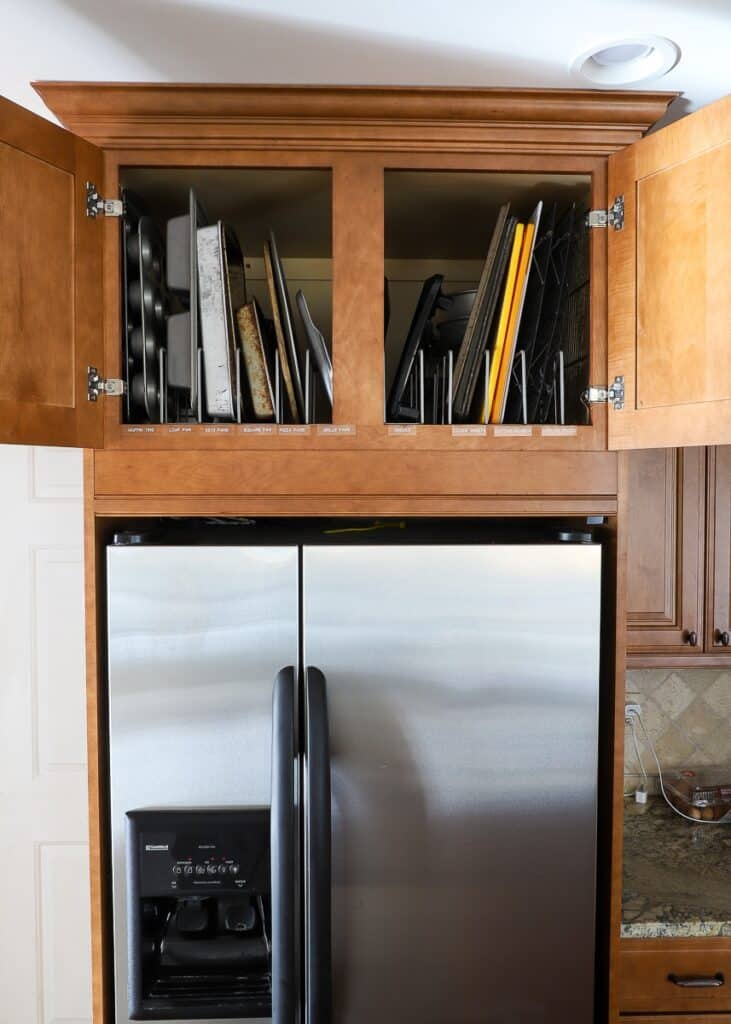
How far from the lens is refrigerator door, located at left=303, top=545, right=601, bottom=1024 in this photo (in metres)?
1.20

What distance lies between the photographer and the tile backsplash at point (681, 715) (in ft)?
6.71

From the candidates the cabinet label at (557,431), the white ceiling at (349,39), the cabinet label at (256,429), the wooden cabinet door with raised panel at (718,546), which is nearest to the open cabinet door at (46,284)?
the white ceiling at (349,39)

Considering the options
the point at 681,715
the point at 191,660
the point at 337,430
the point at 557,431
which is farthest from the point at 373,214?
the point at 681,715

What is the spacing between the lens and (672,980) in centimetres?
139

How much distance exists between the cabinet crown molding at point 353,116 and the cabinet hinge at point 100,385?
0.39 m

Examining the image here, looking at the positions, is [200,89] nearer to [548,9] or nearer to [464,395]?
[548,9]

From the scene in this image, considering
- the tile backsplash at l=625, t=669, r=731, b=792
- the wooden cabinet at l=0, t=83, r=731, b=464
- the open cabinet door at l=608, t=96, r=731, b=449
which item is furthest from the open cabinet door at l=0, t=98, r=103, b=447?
the tile backsplash at l=625, t=669, r=731, b=792

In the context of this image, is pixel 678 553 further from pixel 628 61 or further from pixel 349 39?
pixel 349 39

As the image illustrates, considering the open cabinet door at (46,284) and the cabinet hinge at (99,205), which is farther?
the cabinet hinge at (99,205)

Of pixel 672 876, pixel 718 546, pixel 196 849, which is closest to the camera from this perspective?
pixel 196 849

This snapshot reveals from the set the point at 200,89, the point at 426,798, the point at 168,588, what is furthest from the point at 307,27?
the point at 426,798

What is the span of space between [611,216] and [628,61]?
23 cm

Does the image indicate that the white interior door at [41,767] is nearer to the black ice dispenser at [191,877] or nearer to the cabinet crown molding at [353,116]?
the black ice dispenser at [191,877]

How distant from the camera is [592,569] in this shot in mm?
1244
